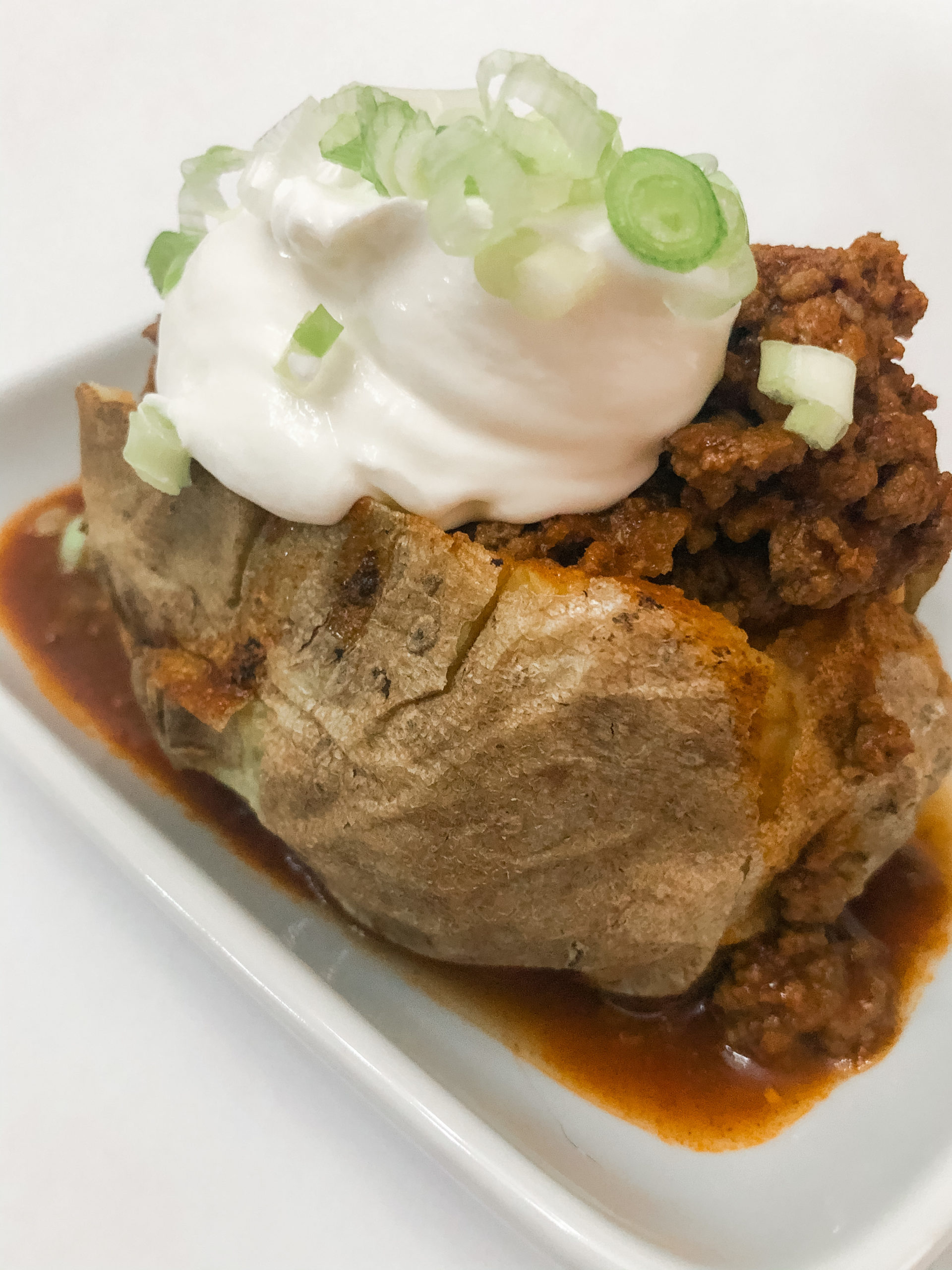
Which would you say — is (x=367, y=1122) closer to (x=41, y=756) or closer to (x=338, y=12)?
(x=41, y=756)

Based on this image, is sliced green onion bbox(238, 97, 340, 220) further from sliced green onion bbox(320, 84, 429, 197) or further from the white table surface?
the white table surface

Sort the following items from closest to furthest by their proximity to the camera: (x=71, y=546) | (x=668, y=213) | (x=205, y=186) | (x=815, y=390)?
(x=668, y=213) → (x=815, y=390) → (x=205, y=186) → (x=71, y=546)

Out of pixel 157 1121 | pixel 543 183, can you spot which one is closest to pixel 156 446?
pixel 543 183

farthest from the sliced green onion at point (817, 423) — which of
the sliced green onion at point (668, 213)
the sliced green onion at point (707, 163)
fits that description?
the sliced green onion at point (707, 163)

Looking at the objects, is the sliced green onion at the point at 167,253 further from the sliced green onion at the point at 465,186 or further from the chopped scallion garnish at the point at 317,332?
the sliced green onion at the point at 465,186

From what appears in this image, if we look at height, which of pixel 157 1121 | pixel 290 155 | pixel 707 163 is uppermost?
pixel 707 163

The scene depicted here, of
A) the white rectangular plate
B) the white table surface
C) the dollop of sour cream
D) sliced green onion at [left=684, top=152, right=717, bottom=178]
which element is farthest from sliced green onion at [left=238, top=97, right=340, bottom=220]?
the white table surface

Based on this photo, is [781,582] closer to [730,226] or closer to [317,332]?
[730,226]
